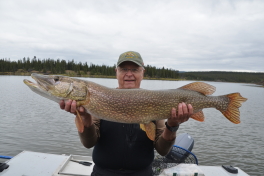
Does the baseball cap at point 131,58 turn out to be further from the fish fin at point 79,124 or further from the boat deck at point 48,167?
the boat deck at point 48,167

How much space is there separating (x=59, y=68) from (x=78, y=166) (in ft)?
292

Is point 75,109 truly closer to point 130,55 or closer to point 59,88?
point 59,88

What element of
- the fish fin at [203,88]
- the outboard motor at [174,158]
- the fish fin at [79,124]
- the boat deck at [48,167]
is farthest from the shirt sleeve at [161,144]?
the boat deck at [48,167]

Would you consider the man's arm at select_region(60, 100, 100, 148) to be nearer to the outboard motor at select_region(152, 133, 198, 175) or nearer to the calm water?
the outboard motor at select_region(152, 133, 198, 175)

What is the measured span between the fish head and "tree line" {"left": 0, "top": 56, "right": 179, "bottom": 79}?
274 feet

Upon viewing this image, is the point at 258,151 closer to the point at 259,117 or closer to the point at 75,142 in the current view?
the point at 259,117

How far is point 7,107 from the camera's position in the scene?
1455 cm

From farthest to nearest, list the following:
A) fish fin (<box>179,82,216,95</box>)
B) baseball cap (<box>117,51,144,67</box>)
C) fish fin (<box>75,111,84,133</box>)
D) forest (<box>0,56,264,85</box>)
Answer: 1. forest (<box>0,56,264,85</box>)
2. baseball cap (<box>117,51,144,67</box>)
3. fish fin (<box>179,82,216,95</box>)
4. fish fin (<box>75,111,84,133</box>)

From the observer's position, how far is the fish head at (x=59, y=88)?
2570 millimetres

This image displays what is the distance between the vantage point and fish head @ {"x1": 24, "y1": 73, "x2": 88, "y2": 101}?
8.43ft

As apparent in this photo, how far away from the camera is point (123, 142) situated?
8.67 ft

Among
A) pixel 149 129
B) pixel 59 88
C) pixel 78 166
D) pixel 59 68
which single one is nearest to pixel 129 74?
pixel 149 129

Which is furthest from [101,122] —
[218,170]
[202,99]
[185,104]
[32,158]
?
[218,170]

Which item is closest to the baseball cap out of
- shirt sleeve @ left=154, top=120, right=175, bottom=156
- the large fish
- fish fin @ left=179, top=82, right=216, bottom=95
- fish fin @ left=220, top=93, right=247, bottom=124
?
the large fish
